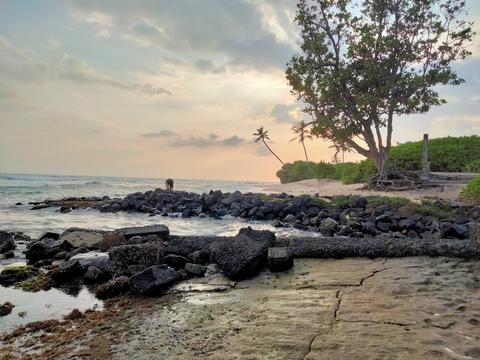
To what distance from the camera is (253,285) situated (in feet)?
17.0

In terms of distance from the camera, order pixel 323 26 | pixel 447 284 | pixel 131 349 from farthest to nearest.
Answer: pixel 323 26 → pixel 447 284 → pixel 131 349

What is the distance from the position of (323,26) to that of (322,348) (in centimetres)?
2428

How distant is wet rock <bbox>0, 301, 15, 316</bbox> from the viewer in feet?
14.8

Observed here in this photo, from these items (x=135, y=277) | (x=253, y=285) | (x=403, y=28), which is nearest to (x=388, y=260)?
(x=253, y=285)

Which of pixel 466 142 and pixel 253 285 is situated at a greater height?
pixel 466 142

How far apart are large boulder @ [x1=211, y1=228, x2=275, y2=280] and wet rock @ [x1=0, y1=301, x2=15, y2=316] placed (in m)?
2.69

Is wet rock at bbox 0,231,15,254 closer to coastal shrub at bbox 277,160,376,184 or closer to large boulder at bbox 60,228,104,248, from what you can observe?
large boulder at bbox 60,228,104,248

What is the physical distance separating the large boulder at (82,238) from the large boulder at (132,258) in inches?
83.3

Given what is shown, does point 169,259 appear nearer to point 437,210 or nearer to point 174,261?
point 174,261

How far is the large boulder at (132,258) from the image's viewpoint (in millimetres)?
5902

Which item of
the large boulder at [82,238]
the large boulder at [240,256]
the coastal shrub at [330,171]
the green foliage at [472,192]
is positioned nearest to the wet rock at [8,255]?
the large boulder at [82,238]

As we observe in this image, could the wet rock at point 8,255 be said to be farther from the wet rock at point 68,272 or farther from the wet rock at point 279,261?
the wet rock at point 279,261

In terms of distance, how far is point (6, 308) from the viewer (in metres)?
4.59

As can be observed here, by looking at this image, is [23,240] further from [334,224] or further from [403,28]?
[403,28]
